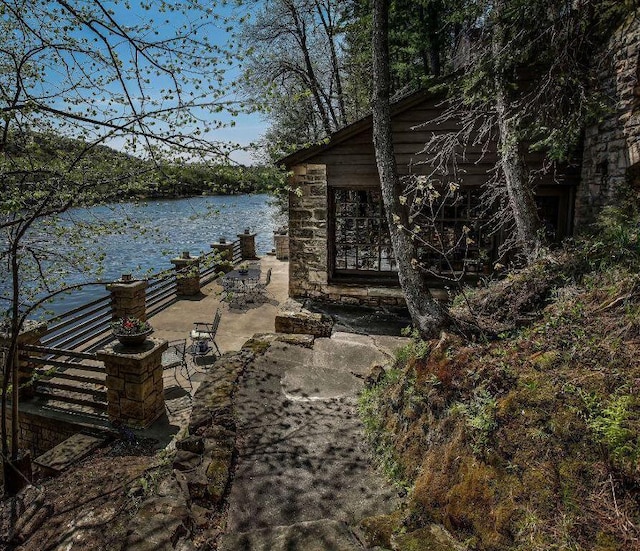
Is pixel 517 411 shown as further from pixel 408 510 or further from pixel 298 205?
pixel 298 205

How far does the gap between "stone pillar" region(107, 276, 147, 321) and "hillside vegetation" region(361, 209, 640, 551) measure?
666 cm

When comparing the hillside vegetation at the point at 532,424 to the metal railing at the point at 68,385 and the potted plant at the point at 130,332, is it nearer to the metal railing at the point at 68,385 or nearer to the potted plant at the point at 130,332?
the potted plant at the point at 130,332

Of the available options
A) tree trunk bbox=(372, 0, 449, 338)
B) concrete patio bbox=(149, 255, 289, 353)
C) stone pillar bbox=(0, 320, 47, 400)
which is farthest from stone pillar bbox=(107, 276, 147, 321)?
tree trunk bbox=(372, 0, 449, 338)

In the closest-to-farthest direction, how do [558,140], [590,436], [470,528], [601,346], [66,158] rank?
[590,436], [470,528], [601,346], [66,158], [558,140]

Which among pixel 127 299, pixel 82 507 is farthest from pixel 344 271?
pixel 82 507

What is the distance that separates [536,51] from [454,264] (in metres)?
4.20

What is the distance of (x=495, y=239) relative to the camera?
25.9 feet

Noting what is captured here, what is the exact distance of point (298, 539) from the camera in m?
2.41

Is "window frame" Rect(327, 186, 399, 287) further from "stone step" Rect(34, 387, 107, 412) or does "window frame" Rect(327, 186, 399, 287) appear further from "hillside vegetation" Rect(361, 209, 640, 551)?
"stone step" Rect(34, 387, 107, 412)

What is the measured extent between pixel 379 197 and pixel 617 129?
3984 mm

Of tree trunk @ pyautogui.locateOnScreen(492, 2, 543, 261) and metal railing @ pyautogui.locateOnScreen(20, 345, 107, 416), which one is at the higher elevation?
tree trunk @ pyautogui.locateOnScreen(492, 2, 543, 261)

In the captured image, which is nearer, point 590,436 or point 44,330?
point 590,436

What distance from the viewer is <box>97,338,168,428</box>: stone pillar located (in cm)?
559

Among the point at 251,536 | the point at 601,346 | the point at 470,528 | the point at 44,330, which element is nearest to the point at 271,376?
the point at 251,536
